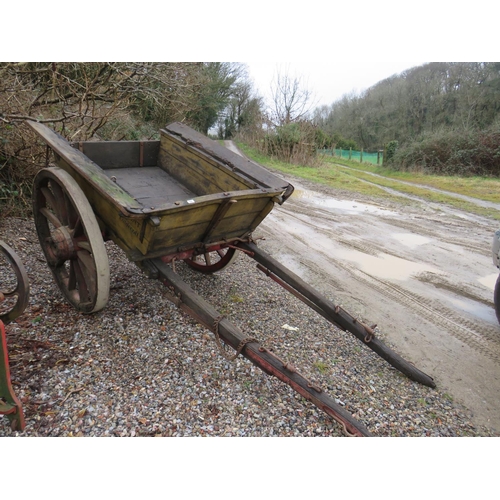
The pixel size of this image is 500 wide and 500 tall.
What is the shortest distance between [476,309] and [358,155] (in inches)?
709

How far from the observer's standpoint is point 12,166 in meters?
5.12

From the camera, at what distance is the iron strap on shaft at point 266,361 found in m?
2.20

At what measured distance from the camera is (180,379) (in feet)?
8.74

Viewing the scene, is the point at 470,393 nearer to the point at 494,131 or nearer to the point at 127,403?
the point at 127,403

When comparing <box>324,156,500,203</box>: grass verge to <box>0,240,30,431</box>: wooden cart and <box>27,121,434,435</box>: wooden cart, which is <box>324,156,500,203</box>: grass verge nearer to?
<box>27,121,434,435</box>: wooden cart

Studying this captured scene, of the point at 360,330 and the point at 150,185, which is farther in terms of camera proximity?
the point at 150,185

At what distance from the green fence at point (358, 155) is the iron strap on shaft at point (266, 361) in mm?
17337

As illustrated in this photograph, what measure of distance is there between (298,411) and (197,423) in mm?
656

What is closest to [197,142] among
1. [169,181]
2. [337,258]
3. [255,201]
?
[169,181]

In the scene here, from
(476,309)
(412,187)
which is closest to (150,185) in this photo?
(476,309)

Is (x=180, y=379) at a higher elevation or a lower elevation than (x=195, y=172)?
lower

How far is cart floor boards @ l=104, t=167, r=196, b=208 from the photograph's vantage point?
Answer: 3642mm

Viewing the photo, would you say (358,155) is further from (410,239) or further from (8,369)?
(8,369)

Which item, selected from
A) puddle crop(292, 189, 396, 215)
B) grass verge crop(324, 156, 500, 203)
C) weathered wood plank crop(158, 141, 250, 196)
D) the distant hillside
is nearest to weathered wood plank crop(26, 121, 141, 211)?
weathered wood plank crop(158, 141, 250, 196)
